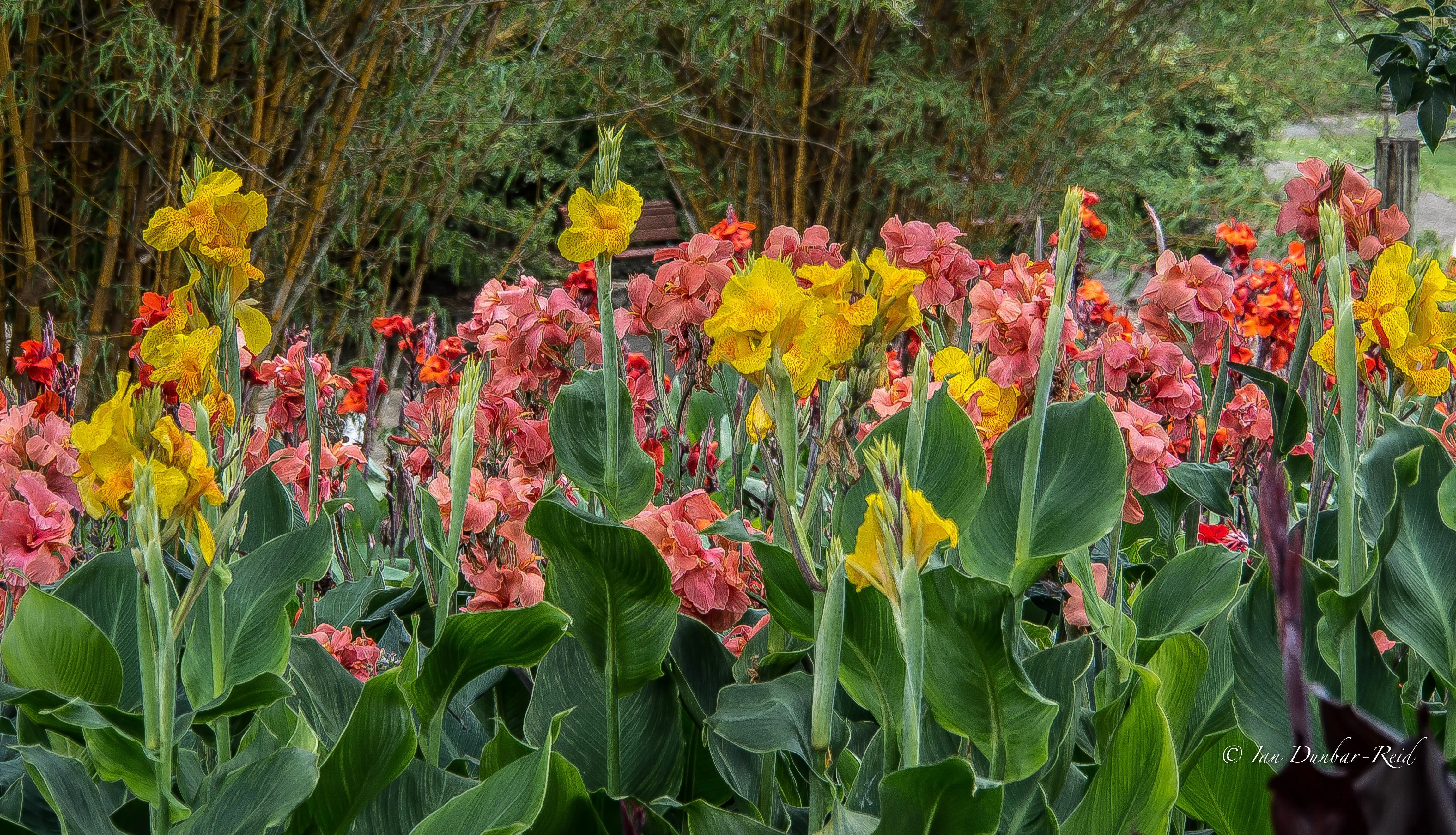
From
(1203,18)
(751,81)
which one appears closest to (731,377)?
(751,81)

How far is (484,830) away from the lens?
2.09 ft

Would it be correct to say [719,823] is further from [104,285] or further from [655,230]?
[655,230]

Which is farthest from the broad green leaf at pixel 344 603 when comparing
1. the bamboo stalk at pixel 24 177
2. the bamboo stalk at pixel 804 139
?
the bamboo stalk at pixel 804 139

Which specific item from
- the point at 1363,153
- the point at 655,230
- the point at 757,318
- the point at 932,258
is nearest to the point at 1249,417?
the point at 932,258

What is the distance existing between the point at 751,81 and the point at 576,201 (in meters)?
2.63

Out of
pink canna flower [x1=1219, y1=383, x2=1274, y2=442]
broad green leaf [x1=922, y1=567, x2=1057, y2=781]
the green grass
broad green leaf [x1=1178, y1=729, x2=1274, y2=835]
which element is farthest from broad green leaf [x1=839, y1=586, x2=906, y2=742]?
the green grass

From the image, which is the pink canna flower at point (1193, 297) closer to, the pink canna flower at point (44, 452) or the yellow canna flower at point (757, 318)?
the yellow canna flower at point (757, 318)

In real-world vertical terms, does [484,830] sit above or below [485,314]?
below

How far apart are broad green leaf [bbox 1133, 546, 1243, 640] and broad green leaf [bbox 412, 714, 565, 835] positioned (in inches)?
15.8

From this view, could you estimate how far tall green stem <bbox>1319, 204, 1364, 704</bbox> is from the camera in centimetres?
65

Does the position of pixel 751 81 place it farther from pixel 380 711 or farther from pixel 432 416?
pixel 380 711

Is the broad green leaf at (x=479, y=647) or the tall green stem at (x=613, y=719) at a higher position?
the broad green leaf at (x=479, y=647)

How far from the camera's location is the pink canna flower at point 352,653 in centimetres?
83

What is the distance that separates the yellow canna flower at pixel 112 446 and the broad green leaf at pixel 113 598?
22cm
